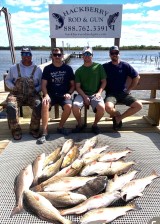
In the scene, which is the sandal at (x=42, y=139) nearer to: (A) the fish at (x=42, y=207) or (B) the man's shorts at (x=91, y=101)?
(B) the man's shorts at (x=91, y=101)

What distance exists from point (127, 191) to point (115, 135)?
1.81m

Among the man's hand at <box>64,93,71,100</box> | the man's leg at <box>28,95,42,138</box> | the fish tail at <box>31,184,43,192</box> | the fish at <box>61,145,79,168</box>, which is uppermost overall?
the man's hand at <box>64,93,71,100</box>

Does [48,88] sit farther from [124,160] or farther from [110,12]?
[110,12]

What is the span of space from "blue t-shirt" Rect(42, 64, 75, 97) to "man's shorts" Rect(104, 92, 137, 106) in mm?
768

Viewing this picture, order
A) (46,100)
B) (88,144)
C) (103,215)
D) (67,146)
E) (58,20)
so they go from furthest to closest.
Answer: (58,20)
(46,100)
(88,144)
(67,146)
(103,215)

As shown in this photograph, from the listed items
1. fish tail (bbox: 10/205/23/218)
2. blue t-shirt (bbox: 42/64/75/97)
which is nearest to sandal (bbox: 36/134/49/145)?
blue t-shirt (bbox: 42/64/75/97)

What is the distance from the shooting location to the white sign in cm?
566

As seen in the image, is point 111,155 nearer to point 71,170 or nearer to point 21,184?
point 71,170

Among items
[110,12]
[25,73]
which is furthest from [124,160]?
[110,12]

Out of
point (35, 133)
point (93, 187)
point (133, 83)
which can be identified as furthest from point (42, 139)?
point (133, 83)

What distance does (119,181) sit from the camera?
3.09 meters

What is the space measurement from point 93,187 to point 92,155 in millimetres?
822

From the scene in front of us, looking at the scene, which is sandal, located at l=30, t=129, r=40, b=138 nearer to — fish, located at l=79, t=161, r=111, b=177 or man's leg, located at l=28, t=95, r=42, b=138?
man's leg, located at l=28, t=95, r=42, b=138

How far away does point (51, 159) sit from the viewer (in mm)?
3613
